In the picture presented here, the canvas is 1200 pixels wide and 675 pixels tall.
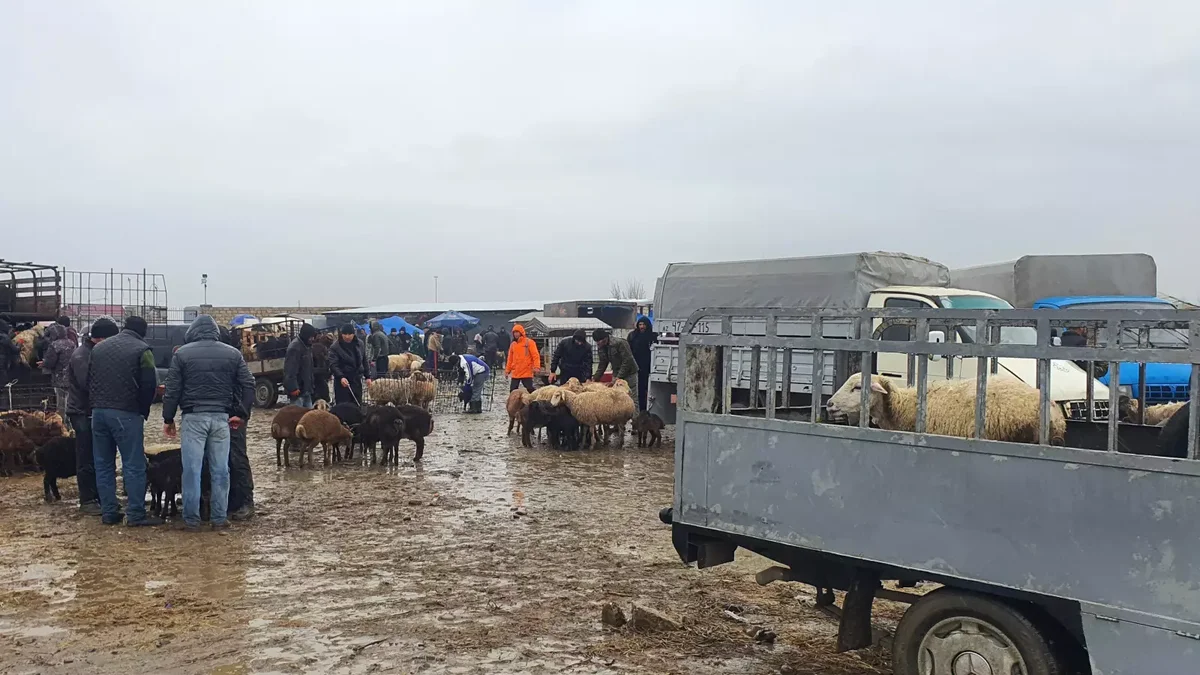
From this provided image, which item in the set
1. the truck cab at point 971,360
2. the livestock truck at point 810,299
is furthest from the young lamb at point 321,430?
the truck cab at point 971,360

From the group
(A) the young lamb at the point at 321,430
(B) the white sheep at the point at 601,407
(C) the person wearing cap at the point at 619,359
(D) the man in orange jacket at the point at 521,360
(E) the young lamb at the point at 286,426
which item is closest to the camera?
(A) the young lamb at the point at 321,430

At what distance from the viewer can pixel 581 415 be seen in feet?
45.4

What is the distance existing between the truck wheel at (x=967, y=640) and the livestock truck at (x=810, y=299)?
456 centimetres

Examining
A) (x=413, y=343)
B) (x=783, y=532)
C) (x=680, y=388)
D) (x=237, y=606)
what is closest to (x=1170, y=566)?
(x=783, y=532)

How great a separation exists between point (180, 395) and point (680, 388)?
5389 millimetres

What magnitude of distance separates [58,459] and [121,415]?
5.66 feet

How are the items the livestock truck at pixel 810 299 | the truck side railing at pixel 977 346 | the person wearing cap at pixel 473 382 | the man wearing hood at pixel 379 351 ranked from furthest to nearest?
the man wearing hood at pixel 379 351
the person wearing cap at pixel 473 382
the livestock truck at pixel 810 299
the truck side railing at pixel 977 346

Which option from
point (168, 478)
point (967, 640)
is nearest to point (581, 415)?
point (168, 478)

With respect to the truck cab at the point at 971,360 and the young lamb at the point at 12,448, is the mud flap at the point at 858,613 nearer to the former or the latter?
the truck cab at the point at 971,360

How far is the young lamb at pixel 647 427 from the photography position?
1425 centimetres

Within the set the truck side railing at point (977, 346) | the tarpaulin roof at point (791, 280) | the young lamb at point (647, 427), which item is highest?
the tarpaulin roof at point (791, 280)

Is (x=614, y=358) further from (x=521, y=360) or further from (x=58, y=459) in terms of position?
(x=58, y=459)

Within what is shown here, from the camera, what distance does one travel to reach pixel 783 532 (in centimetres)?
446

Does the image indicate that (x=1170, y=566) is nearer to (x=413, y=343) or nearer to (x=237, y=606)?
(x=237, y=606)
